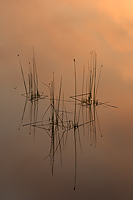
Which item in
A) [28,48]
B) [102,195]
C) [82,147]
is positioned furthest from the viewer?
[28,48]

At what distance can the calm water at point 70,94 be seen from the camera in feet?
3.31

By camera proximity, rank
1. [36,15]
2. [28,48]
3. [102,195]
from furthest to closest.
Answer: [36,15] → [28,48] → [102,195]

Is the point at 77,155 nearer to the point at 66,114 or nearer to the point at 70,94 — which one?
the point at 66,114

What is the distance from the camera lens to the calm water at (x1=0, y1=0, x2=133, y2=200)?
1.01m

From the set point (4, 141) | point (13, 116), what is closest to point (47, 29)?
point (13, 116)

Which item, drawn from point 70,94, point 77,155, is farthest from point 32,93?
point 77,155

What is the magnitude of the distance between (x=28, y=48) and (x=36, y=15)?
15.4 inches

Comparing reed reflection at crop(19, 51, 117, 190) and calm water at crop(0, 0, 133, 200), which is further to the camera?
reed reflection at crop(19, 51, 117, 190)

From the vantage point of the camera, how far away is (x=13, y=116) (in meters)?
1.65

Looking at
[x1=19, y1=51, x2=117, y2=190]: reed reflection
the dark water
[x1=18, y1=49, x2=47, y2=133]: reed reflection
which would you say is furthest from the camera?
[x1=18, y1=49, x2=47, y2=133]: reed reflection

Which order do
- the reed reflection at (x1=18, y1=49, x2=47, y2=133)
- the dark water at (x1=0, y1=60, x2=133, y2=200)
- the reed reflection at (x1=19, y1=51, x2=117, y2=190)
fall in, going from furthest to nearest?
the reed reflection at (x1=18, y1=49, x2=47, y2=133) < the reed reflection at (x1=19, y1=51, x2=117, y2=190) < the dark water at (x1=0, y1=60, x2=133, y2=200)

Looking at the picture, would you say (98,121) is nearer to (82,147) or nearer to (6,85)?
(82,147)

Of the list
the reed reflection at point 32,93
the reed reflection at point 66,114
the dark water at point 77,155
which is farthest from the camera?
the reed reflection at point 32,93

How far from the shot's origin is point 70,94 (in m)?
2.03
